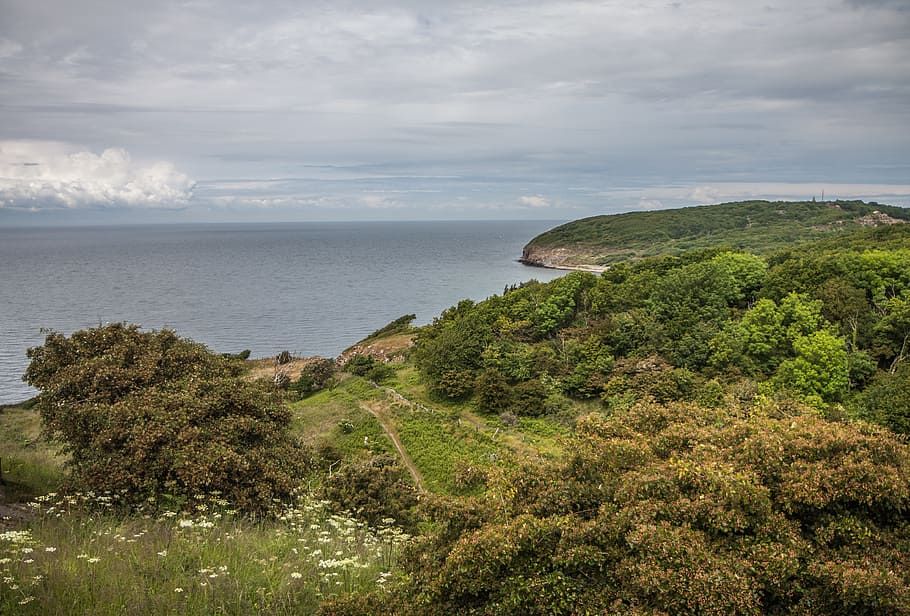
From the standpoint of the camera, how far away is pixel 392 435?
29.3 meters

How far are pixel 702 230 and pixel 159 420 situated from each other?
17314 cm

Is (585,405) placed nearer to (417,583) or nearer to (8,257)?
(417,583)

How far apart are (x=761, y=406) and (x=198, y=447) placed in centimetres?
1111

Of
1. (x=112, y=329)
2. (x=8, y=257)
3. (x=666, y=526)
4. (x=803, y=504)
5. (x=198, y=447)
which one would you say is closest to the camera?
(x=666, y=526)

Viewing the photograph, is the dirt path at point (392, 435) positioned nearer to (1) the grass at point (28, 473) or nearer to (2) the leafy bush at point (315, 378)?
(2) the leafy bush at point (315, 378)

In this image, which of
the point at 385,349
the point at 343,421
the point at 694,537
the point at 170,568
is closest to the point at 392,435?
the point at 343,421

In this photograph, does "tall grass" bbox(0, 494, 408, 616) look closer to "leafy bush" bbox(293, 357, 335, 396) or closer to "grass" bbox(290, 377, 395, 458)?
"grass" bbox(290, 377, 395, 458)

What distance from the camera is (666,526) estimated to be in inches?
257

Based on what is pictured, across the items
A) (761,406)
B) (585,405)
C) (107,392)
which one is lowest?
(585,405)

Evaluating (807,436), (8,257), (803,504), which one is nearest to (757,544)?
(803,504)

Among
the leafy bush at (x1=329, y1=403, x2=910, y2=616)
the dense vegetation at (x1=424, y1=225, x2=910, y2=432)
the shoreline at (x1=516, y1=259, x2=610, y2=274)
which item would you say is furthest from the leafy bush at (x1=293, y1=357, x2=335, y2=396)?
the shoreline at (x1=516, y1=259, x2=610, y2=274)

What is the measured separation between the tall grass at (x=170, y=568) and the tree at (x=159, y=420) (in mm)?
1574

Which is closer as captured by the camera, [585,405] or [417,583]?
[417,583]

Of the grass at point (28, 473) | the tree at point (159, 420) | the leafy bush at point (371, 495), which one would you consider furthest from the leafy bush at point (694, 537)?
the grass at point (28, 473)
